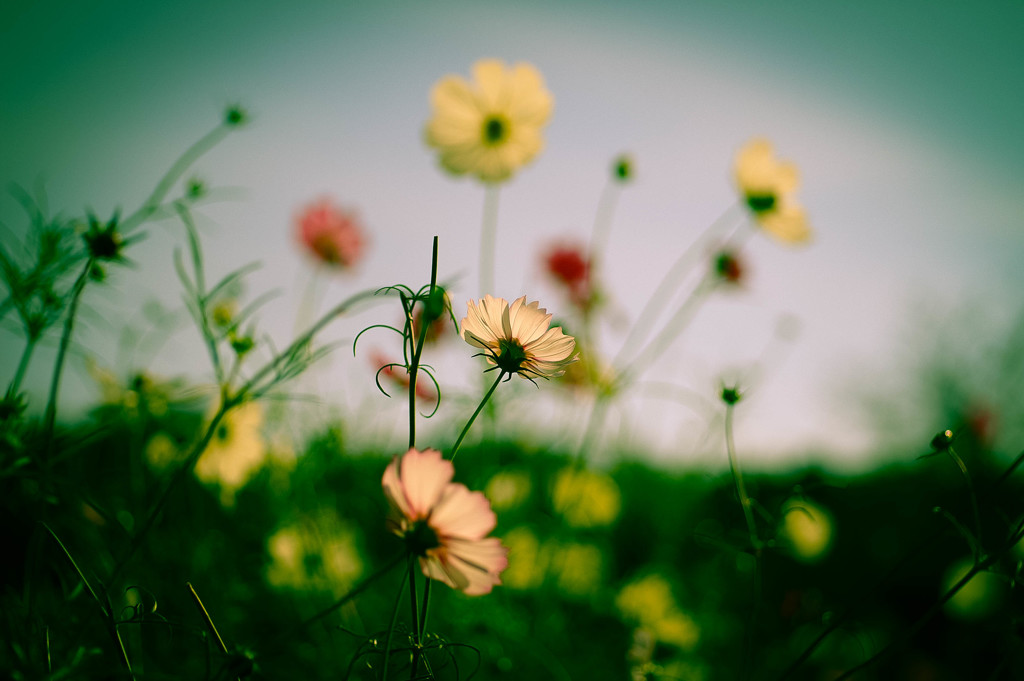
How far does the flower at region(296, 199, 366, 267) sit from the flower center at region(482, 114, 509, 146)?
315 mm

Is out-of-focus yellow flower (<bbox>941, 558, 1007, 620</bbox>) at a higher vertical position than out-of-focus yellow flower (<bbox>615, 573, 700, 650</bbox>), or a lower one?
higher

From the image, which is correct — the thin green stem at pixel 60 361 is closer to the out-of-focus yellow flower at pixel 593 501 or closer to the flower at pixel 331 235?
the flower at pixel 331 235

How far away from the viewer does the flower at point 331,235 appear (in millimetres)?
864

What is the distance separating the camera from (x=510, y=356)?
32cm

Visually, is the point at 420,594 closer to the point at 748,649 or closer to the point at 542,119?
the point at 748,649

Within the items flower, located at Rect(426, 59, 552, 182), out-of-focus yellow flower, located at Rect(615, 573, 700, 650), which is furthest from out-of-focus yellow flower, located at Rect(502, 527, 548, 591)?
flower, located at Rect(426, 59, 552, 182)

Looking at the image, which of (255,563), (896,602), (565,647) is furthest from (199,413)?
(896,602)

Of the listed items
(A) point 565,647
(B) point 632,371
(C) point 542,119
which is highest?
(C) point 542,119

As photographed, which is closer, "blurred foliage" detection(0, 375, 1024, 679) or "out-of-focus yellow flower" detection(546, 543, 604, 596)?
"blurred foliage" detection(0, 375, 1024, 679)

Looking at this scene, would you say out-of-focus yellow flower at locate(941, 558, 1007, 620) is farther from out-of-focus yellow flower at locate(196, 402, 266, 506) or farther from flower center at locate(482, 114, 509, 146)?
out-of-focus yellow flower at locate(196, 402, 266, 506)

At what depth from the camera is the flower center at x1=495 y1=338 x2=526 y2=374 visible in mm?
320

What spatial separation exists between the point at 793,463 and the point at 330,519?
4.98 feet

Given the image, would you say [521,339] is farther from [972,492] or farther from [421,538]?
[972,492]

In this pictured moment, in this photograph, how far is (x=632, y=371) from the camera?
0.68m
